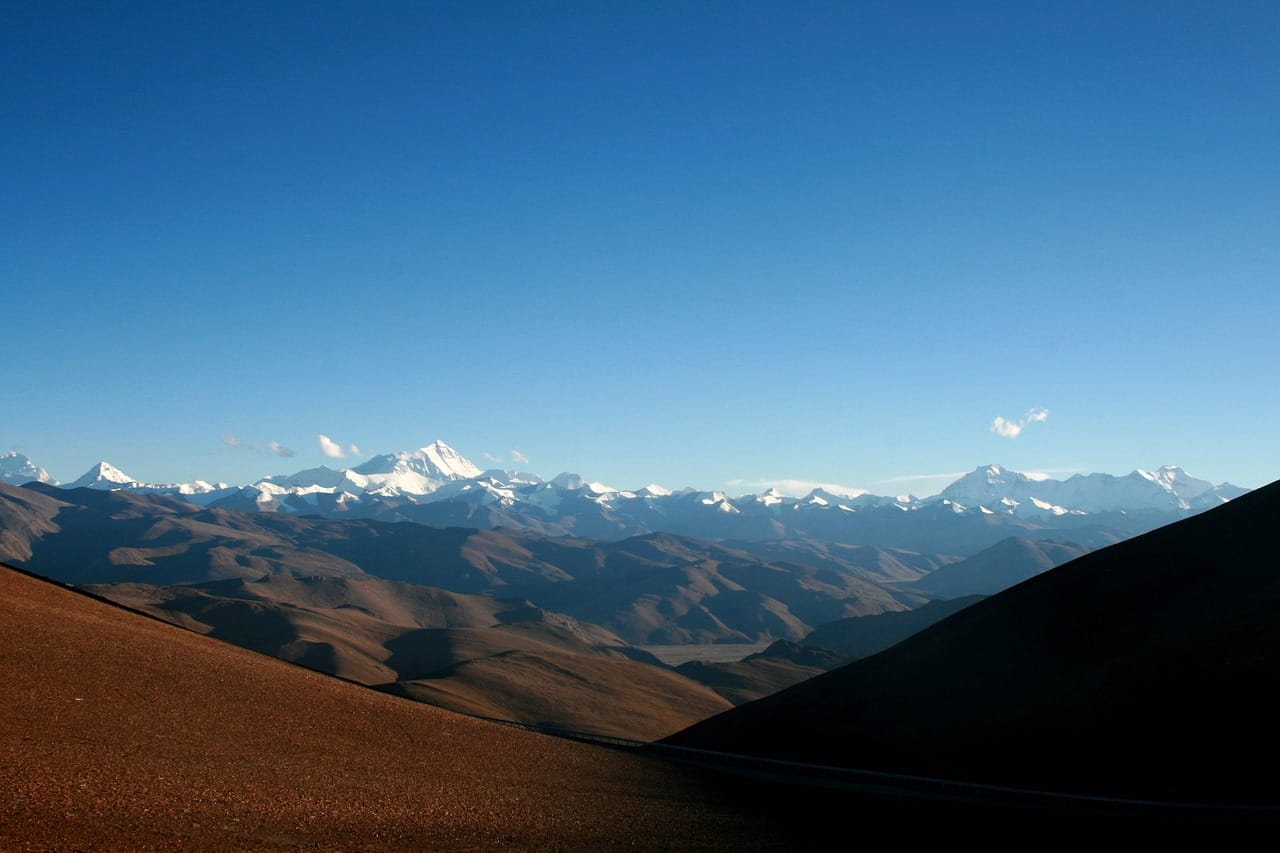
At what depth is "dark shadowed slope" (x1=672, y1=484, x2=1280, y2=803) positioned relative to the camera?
43562 millimetres

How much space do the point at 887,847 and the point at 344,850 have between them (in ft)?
68.6

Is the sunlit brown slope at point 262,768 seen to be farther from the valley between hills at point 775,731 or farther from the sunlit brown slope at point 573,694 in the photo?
the sunlit brown slope at point 573,694

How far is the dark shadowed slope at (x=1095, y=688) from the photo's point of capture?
43562mm

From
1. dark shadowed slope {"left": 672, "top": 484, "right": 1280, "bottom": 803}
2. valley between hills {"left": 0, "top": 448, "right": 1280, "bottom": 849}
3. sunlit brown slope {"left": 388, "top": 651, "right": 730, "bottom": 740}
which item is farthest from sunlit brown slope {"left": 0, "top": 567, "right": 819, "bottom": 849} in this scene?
sunlit brown slope {"left": 388, "top": 651, "right": 730, "bottom": 740}

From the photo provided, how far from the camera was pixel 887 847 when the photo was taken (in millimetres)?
36031

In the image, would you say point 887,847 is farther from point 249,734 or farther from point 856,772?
point 249,734

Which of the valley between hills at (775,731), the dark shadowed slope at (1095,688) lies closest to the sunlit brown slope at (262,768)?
the valley between hills at (775,731)

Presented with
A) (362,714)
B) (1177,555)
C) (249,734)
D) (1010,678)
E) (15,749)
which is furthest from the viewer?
(1177,555)

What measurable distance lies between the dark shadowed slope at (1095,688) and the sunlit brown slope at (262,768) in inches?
596

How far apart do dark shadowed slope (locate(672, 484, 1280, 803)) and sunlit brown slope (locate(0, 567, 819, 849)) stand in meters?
15.1

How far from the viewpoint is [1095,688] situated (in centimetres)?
5178

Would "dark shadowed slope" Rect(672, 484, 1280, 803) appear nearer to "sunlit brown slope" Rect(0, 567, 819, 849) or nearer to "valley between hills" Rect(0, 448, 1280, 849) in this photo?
"valley between hills" Rect(0, 448, 1280, 849)

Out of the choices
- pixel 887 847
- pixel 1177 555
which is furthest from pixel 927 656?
pixel 887 847

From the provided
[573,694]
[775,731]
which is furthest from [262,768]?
[573,694]
